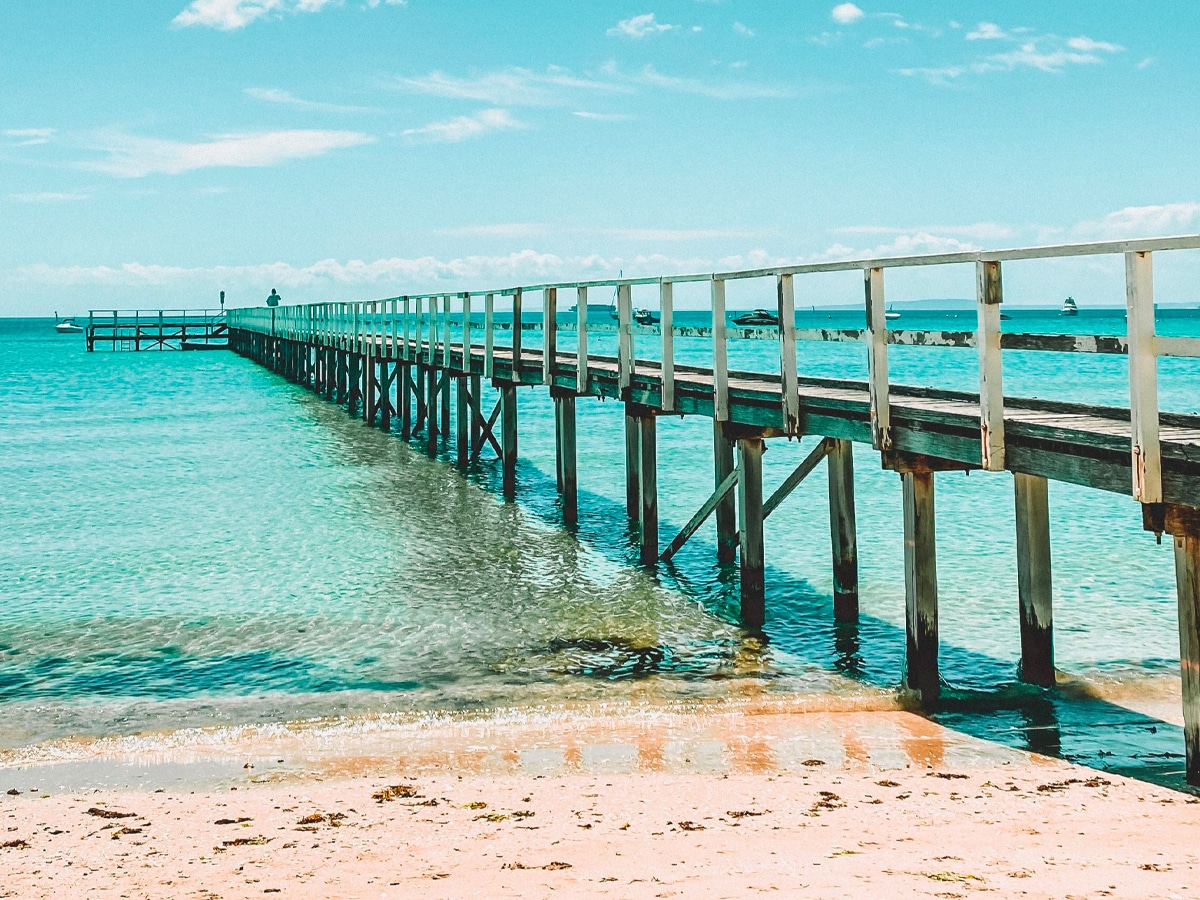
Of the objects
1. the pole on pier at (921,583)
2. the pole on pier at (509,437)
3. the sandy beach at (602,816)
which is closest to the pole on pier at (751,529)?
the pole on pier at (921,583)

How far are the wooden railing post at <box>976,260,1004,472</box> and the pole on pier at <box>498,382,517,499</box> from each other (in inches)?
446

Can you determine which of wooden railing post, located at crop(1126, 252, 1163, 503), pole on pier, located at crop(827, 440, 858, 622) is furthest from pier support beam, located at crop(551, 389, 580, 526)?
wooden railing post, located at crop(1126, 252, 1163, 503)

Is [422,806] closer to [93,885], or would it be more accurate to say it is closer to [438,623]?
[93,885]

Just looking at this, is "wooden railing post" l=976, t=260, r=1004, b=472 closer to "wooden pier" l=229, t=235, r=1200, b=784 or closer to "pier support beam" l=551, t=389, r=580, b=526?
"wooden pier" l=229, t=235, r=1200, b=784

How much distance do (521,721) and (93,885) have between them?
9.91ft

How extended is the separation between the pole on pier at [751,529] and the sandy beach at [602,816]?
2461 millimetres

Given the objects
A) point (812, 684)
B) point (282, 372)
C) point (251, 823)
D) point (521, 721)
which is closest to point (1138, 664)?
point (812, 684)

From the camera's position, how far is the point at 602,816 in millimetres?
5840

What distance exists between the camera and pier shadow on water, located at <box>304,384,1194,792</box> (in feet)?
22.7

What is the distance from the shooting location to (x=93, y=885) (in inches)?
202

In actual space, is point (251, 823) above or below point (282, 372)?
below

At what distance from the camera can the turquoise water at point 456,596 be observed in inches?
334

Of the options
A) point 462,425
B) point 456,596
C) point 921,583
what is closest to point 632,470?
point 456,596

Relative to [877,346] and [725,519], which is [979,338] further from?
[725,519]
